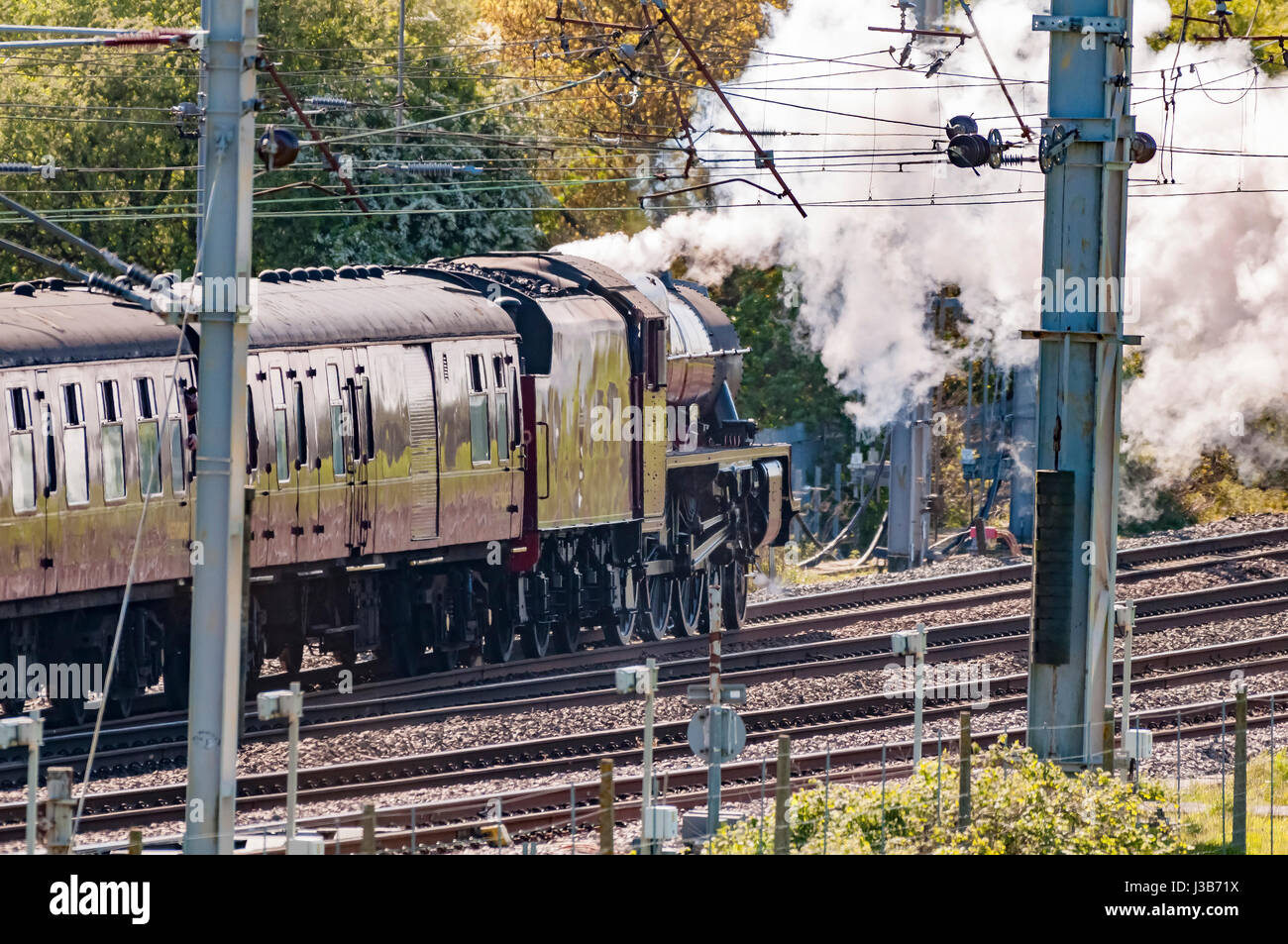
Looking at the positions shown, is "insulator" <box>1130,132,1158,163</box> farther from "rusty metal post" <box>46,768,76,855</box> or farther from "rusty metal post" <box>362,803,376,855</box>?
"rusty metal post" <box>46,768,76,855</box>

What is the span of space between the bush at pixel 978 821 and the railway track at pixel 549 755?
508cm

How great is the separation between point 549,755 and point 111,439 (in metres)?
4.59

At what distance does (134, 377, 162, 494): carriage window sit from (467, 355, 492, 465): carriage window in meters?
4.53

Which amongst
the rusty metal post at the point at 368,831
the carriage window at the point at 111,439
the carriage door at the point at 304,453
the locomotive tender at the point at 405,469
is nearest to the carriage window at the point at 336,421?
the locomotive tender at the point at 405,469

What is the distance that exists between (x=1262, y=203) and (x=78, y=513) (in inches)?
900

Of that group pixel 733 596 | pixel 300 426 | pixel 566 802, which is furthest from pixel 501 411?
pixel 566 802

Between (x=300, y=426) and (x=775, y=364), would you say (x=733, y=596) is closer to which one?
(x=300, y=426)

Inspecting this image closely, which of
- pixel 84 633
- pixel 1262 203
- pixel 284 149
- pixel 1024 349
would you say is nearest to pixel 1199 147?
pixel 1262 203

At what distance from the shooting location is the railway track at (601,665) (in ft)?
61.0

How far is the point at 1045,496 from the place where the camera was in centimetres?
1457

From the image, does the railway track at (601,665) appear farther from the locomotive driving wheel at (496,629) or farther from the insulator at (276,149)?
the insulator at (276,149)

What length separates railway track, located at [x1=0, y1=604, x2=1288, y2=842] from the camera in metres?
16.5

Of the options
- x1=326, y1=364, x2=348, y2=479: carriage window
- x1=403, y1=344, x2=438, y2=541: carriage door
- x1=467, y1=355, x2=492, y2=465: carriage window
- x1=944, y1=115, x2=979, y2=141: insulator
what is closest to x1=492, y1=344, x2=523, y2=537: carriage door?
x1=467, y1=355, x2=492, y2=465: carriage window
